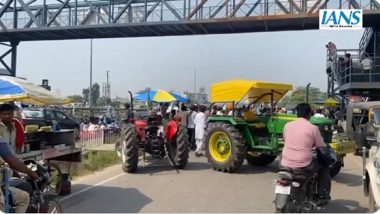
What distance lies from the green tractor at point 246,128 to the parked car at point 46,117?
9.02 meters

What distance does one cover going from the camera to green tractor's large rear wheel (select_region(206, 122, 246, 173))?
11.3 metres

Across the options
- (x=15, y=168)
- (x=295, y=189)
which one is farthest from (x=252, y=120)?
(x=15, y=168)

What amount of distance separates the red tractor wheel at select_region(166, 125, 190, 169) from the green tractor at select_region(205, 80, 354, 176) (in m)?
0.64

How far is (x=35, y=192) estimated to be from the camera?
6.04 metres

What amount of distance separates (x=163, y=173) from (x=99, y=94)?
84.1m

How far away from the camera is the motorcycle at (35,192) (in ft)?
17.8

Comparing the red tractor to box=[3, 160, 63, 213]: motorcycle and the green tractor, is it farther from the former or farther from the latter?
box=[3, 160, 63, 213]: motorcycle

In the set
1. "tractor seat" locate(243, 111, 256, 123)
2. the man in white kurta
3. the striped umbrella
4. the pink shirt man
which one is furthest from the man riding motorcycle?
the man in white kurta

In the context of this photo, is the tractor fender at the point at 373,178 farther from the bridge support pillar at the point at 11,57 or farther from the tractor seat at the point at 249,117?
the bridge support pillar at the point at 11,57

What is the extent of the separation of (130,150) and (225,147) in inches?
94.9

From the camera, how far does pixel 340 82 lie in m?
25.9

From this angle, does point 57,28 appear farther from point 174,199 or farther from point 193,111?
point 174,199

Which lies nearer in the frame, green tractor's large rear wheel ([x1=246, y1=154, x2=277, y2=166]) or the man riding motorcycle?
the man riding motorcycle

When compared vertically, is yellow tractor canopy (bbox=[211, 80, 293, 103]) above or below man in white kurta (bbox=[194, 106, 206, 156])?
above
